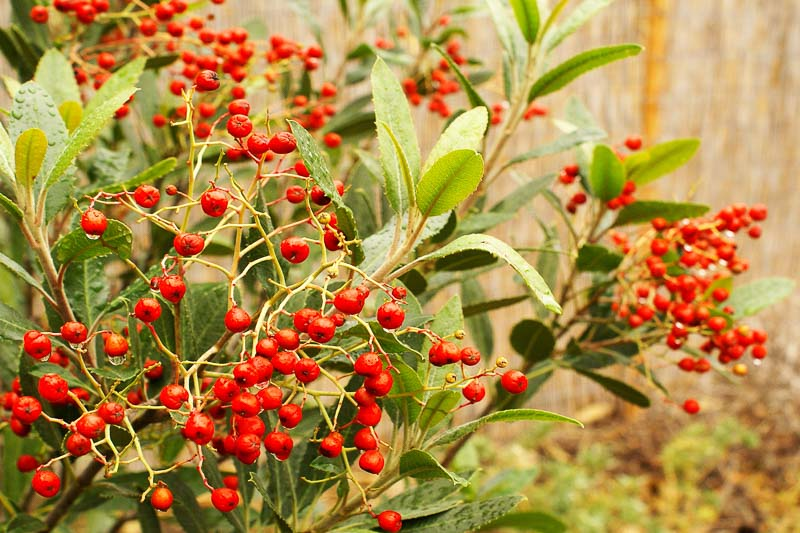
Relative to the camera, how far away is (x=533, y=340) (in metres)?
0.95

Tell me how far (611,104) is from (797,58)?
888 millimetres

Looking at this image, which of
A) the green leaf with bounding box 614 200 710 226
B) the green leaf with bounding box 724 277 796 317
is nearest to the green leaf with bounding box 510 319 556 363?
the green leaf with bounding box 614 200 710 226

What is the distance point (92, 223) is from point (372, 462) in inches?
10.3

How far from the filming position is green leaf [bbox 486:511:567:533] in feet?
3.23

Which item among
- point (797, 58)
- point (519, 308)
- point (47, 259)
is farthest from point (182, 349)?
point (797, 58)

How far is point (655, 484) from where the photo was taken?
3.02 metres

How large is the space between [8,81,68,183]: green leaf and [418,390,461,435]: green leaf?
0.36 meters

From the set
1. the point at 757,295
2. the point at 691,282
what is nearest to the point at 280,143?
the point at 691,282

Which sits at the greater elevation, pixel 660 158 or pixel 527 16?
pixel 527 16

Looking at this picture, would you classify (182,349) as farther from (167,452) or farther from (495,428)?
(495,428)

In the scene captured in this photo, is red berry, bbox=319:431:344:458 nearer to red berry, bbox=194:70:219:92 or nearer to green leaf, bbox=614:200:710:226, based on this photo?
red berry, bbox=194:70:219:92

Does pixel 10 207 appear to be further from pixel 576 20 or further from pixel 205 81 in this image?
pixel 576 20

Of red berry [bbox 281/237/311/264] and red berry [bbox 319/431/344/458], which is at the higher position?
red berry [bbox 281/237/311/264]

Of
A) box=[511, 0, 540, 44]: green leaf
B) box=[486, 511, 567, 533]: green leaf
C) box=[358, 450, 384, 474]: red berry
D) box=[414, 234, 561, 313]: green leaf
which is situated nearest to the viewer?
box=[414, 234, 561, 313]: green leaf
